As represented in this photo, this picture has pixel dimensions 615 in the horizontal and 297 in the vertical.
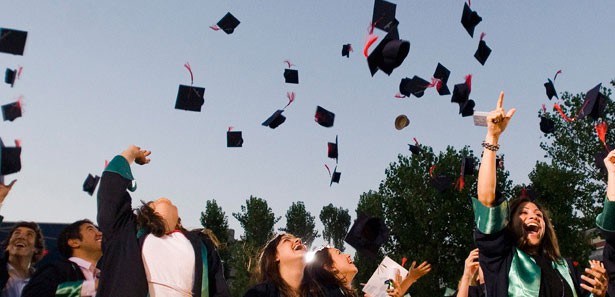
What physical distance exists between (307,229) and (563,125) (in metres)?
38.2

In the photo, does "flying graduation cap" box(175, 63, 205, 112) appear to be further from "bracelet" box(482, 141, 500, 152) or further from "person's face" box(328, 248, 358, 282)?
"bracelet" box(482, 141, 500, 152)

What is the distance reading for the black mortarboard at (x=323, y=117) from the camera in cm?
1074

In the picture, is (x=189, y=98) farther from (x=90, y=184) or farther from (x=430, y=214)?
(x=430, y=214)

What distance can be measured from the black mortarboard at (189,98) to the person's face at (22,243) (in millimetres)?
2620

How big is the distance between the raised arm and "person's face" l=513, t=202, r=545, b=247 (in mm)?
433

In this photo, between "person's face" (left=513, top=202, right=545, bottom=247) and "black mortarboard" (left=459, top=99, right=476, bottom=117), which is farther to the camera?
"black mortarboard" (left=459, top=99, right=476, bottom=117)

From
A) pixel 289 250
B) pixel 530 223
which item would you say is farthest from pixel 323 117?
pixel 530 223

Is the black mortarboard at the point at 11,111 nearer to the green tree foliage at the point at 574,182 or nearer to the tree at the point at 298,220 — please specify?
the green tree foliage at the point at 574,182

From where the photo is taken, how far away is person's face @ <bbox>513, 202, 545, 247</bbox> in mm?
3039

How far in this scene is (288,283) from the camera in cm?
444

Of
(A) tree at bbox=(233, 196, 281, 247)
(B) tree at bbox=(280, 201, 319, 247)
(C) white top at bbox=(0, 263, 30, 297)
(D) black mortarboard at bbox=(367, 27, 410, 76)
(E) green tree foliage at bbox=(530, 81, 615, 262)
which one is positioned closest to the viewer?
(C) white top at bbox=(0, 263, 30, 297)

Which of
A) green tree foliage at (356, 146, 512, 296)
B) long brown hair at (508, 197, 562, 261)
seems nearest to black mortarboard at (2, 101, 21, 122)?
long brown hair at (508, 197, 562, 261)

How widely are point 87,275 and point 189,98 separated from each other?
3.49 m

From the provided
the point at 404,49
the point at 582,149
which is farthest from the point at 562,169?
the point at 404,49
